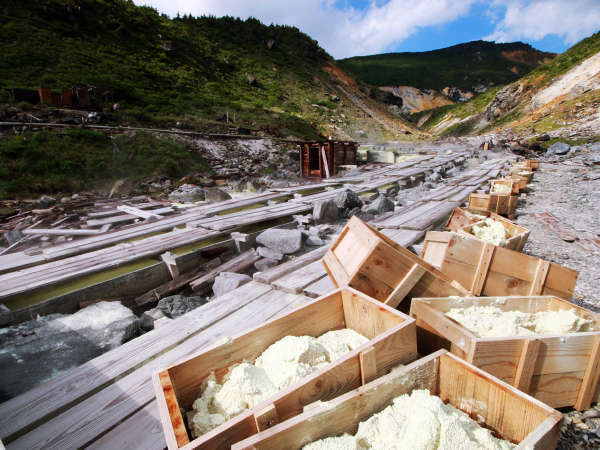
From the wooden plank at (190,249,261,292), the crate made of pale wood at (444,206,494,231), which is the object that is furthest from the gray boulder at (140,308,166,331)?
the crate made of pale wood at (444,206,494,231)

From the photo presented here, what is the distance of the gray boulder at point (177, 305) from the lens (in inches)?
163

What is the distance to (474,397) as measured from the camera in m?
1.86

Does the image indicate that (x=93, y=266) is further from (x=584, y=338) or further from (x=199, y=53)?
(x=199, y=53)

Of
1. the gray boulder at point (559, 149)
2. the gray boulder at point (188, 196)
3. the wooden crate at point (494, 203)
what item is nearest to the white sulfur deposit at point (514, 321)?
the wooden crate at point (494, 203)

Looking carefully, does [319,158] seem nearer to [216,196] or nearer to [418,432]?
[216,196]

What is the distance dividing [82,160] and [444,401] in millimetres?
16974

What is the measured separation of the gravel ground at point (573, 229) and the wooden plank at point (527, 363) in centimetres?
42

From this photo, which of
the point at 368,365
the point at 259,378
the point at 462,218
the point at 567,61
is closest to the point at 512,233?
the point at 462,218

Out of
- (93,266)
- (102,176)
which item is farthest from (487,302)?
(102,176)

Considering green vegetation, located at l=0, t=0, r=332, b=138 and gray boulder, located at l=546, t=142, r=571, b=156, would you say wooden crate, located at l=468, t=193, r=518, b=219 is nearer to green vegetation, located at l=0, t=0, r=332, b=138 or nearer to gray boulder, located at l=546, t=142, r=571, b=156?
gray boulder, located at l=546, t=142, r=571, b=156

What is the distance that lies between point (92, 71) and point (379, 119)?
1567 inches

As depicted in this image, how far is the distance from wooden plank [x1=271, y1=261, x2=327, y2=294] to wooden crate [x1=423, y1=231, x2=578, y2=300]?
4.95 feet

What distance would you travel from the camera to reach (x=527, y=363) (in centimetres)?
221

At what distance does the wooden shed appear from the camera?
18.9m
